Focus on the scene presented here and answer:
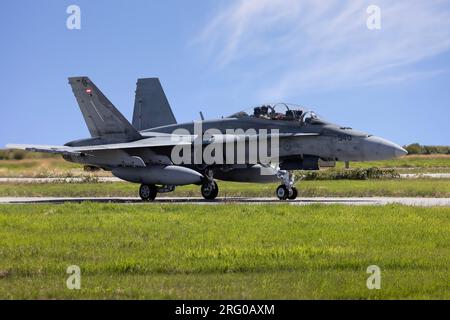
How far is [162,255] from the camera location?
Result: 1024 cm

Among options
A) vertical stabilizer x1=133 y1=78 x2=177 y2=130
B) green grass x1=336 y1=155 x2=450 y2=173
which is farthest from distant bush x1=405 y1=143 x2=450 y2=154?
vertical stabilizer x1=133 y1=78 x2=177 y2=130

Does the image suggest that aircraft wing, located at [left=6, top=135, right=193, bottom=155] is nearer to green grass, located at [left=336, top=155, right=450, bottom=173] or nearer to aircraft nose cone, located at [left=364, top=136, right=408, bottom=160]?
aircraft nose cone, located at [left=364, top=136, right=408, bottom=160]

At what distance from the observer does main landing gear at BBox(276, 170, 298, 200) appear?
77.3 ft

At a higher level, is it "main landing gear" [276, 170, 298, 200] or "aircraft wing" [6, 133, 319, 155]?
"aircraft wing" [6, 133, 319, 155]

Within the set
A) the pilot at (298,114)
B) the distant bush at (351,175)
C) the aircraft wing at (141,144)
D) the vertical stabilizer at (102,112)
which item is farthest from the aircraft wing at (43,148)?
the distant bush at (351,175)

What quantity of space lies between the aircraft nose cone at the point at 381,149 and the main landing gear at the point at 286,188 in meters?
3.17

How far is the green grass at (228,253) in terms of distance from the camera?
25.9ft

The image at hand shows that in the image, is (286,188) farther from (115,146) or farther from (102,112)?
(102,112)

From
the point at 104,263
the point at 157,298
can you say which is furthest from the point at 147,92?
the point at 157,298

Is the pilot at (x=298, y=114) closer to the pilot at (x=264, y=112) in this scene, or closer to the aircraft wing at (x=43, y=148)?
the pilot at (x=264, y=112)

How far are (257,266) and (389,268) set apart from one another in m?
1.85

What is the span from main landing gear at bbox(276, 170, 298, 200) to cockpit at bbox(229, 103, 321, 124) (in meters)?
1.96

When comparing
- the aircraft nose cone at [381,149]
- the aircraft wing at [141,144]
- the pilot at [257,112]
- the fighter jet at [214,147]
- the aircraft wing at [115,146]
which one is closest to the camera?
the aircraft nose cone at [381,149]

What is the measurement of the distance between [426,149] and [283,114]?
92151mm
